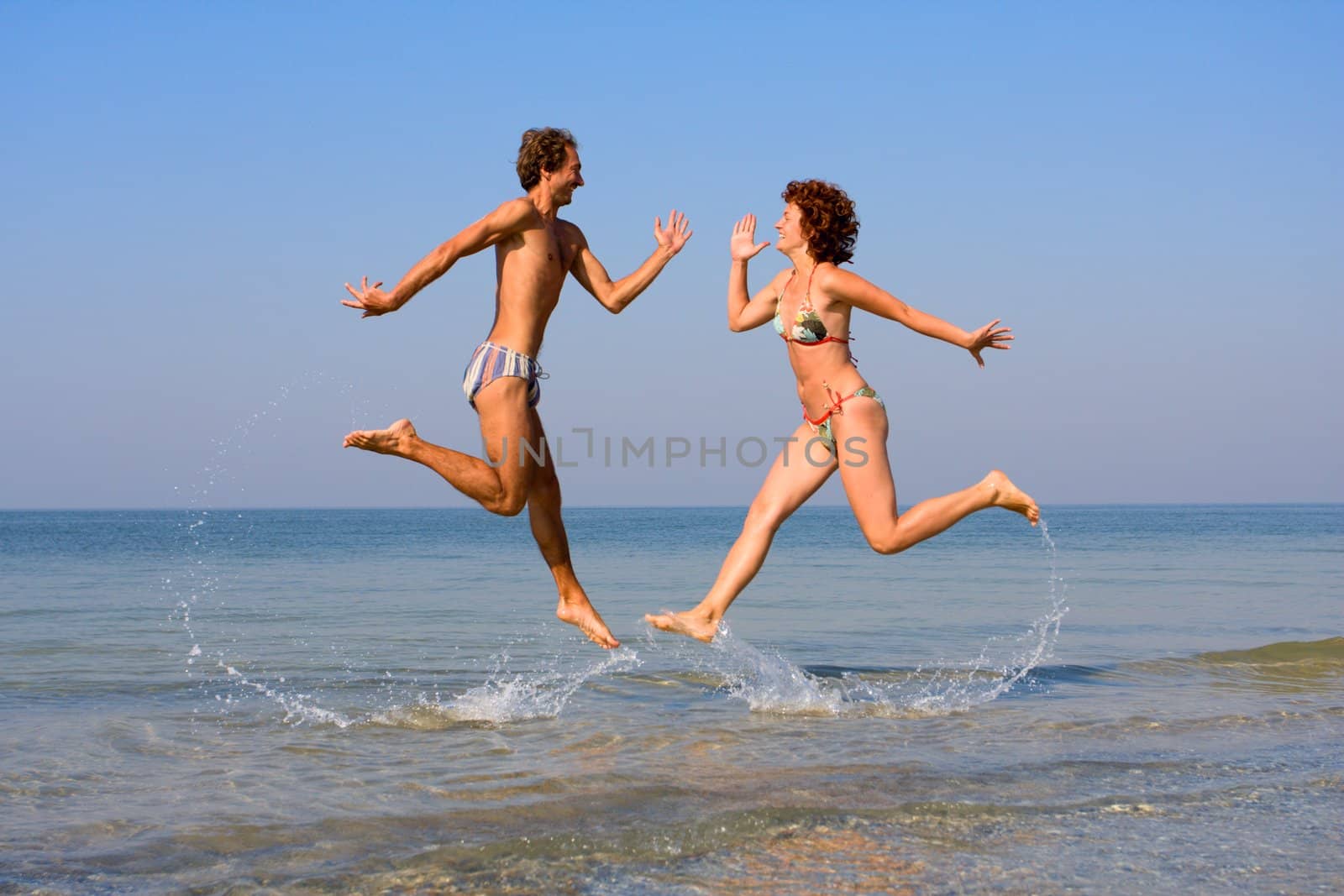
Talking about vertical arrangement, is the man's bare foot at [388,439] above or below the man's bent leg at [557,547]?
above

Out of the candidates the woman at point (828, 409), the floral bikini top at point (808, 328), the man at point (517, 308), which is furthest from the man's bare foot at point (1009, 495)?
the man at point (517, 308)

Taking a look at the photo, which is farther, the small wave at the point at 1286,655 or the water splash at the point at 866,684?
the small wave at the point at 1286,655

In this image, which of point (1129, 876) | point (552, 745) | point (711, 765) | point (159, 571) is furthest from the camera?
point (159, 571)

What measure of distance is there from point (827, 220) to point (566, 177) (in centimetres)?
145

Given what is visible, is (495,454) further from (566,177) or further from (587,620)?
(566,177)

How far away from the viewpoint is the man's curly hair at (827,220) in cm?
658

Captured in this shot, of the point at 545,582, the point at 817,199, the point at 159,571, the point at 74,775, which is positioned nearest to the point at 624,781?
the point at 74,775

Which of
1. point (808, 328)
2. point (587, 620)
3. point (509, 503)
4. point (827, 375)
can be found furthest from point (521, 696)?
point (808, 328)

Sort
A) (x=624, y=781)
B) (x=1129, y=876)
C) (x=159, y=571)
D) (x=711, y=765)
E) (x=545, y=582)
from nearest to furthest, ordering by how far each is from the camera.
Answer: (x=1129, y=876), (x=624, y=781), (x=711, y=765), (x=545, y=582), (x=159, y=571)

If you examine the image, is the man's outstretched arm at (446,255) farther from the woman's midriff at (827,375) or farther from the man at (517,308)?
the woman's midriff at (827,375)

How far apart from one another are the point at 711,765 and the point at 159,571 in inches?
710

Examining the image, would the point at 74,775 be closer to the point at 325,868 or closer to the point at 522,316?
the point at 325,868

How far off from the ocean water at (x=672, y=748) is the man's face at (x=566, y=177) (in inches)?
117

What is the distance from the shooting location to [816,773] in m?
5.55
